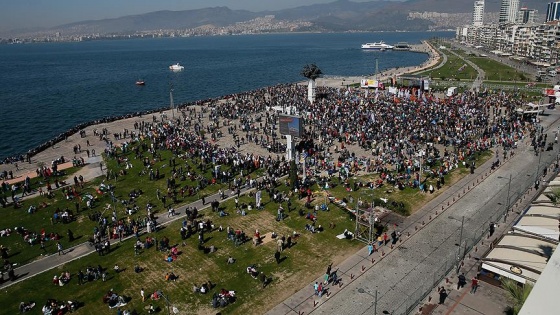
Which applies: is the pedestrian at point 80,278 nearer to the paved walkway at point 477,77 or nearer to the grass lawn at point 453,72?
the paved walkway at point 477,77

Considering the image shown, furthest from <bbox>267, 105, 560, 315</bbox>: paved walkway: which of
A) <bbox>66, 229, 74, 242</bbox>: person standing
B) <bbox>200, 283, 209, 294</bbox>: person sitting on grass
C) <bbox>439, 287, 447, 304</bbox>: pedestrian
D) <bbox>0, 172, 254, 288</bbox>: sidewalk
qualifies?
<bbox>66, 229, 74, 242</bbox>: person standing

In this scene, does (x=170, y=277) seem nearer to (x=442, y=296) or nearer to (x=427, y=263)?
(x=442, y=296)

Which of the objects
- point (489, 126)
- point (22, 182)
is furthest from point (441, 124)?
point (22, 182)

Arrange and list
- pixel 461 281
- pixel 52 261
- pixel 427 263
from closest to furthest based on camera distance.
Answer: pixel 461 281 < pixel 427 263 < pixel 52 261

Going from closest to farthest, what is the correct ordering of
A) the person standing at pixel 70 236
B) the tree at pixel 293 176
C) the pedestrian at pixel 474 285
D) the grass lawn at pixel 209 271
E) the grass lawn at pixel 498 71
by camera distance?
1. the pedestrian at pixel 474 285
2. the grass lawn at pixel 209 271
3. the person standing at pixel 70 236
4. the tree at pixel 293 176
5. the grass lawn at pixel 498 71

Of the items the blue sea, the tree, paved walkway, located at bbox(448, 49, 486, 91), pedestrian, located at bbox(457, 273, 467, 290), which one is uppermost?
the tree

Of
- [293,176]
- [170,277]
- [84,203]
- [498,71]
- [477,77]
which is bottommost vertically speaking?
[84,203]

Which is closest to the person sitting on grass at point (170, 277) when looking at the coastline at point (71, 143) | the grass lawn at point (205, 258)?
the grass lawn at point (205, 258)

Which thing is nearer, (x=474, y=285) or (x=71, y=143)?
(x=474, y=285)

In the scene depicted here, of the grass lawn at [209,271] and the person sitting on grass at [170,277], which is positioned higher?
the person sitting on grass at [170,277]

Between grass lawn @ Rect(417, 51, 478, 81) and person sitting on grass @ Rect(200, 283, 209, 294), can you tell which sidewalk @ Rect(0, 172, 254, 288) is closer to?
person sitting on grass @ Rect(200, 283, 209, 294)

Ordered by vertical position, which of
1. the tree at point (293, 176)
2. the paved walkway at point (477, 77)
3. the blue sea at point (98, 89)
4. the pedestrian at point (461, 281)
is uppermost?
the tree at point (293, 176)

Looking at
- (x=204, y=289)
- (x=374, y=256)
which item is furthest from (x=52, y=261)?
(x=374, y=256)
